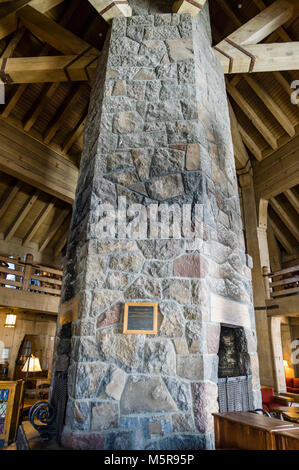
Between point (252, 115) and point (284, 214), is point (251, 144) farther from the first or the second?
point (284, 214)

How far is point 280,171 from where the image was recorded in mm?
7328

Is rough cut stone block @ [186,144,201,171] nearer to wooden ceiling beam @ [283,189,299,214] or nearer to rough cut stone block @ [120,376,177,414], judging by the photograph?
rough cut stone block @ [120,376,177,414]

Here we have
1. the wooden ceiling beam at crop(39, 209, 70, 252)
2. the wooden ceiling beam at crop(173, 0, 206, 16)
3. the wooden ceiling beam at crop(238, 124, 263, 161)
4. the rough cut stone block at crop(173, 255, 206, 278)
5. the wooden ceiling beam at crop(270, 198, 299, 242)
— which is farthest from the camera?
the wooden ceiling beam at crop(39, 209, 70, 252)

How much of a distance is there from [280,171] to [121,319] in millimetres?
6417

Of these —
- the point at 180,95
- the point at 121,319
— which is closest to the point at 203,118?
the point at 180,95

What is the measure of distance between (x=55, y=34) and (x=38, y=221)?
563 centimetres

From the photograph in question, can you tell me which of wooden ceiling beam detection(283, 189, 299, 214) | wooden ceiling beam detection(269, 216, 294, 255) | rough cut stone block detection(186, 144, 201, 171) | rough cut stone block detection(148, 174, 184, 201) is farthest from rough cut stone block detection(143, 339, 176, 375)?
wooden ceiling beam detection(269, 216, 294, 255)

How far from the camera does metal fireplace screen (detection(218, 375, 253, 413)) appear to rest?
2.54 m


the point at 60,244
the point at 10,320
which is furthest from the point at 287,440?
the point at 60,244

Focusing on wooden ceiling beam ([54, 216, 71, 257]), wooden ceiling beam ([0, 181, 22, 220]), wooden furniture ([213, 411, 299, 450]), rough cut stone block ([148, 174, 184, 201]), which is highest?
wooden ceiling beam ([0, 181, 22, 220])

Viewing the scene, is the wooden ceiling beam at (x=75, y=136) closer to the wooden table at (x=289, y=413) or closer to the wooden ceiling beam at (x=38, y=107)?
the wooden ceiling beam at (x=38, y=107)

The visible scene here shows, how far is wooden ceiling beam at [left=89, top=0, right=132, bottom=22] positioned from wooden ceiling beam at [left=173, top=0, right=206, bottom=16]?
596 millimetres

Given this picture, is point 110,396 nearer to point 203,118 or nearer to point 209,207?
point 209,207

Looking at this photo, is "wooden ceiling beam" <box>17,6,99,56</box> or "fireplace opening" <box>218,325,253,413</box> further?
"wooden ceiling beam" <box>17,6,99,56</box>
